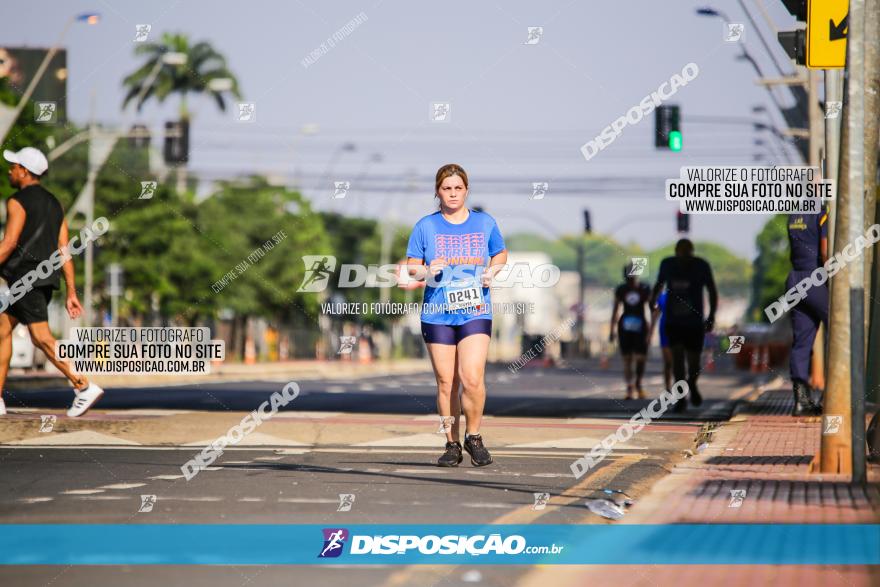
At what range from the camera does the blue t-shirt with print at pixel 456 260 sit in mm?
9430

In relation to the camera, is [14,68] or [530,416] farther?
[14,68]

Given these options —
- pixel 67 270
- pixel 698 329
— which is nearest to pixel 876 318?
pixel 698 329

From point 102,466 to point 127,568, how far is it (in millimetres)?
3860

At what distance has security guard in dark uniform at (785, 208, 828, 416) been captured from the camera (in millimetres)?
14039

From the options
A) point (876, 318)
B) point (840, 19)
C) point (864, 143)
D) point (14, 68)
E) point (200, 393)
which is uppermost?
point (14, 68)

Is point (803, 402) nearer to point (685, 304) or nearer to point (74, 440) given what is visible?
point (685, 304)

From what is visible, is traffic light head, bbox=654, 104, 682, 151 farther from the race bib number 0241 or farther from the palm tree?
the palm tree

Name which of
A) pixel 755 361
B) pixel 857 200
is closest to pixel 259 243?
pixel 755 361

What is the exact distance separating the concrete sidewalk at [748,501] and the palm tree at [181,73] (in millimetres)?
60176

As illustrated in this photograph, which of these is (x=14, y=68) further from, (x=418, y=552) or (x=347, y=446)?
(x=418, y=552)

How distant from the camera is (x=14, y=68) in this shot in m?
33.5

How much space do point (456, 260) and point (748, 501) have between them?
2614 mm

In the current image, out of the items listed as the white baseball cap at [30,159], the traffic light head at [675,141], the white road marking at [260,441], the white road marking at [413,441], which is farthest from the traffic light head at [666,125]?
the white baseball cap at [30,159]

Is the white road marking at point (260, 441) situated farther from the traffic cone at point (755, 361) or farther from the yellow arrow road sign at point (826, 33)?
the traffic cone at point (755, 361)
